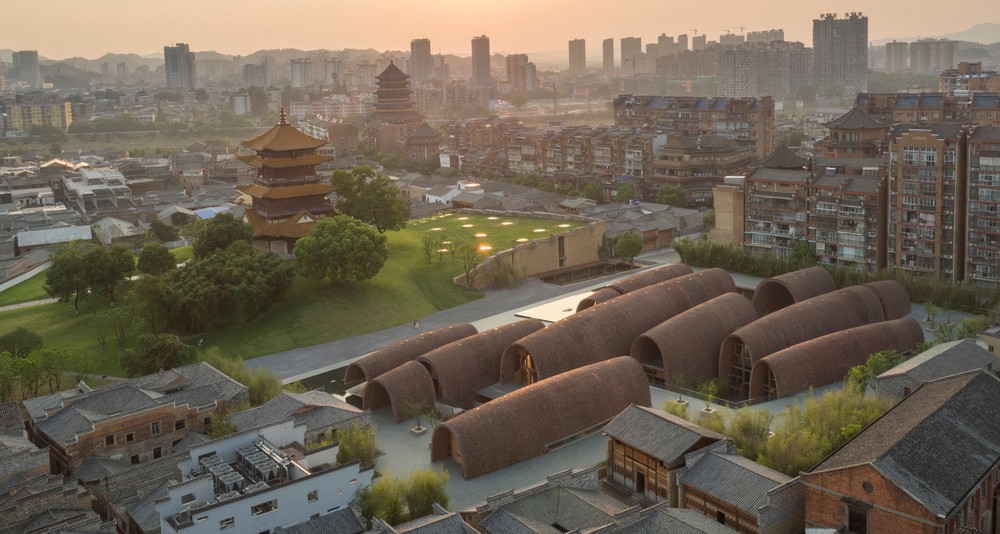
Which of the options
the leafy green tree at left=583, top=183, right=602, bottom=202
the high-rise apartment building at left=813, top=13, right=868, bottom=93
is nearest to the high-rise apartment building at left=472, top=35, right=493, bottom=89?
the high-rise apartment building at left=813, top=13, right=868, bottom=93

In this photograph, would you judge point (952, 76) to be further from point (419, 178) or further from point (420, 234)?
point (420, 234)

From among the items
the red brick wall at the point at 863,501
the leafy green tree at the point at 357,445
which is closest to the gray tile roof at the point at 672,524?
the red brick wall at the point at 863,501

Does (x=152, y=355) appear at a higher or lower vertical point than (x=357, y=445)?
higher

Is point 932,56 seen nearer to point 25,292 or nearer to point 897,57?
point 897,57

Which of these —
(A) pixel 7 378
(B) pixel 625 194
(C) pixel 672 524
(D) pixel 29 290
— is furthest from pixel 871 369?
(D) pixel 29 290

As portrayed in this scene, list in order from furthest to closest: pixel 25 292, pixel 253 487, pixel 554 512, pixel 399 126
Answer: pixel 399 126 → pixel 25 292 → pixel 554 512 → pixel 253 487

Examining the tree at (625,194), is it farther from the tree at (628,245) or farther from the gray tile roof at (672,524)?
the gray tile roof at (672,524)
